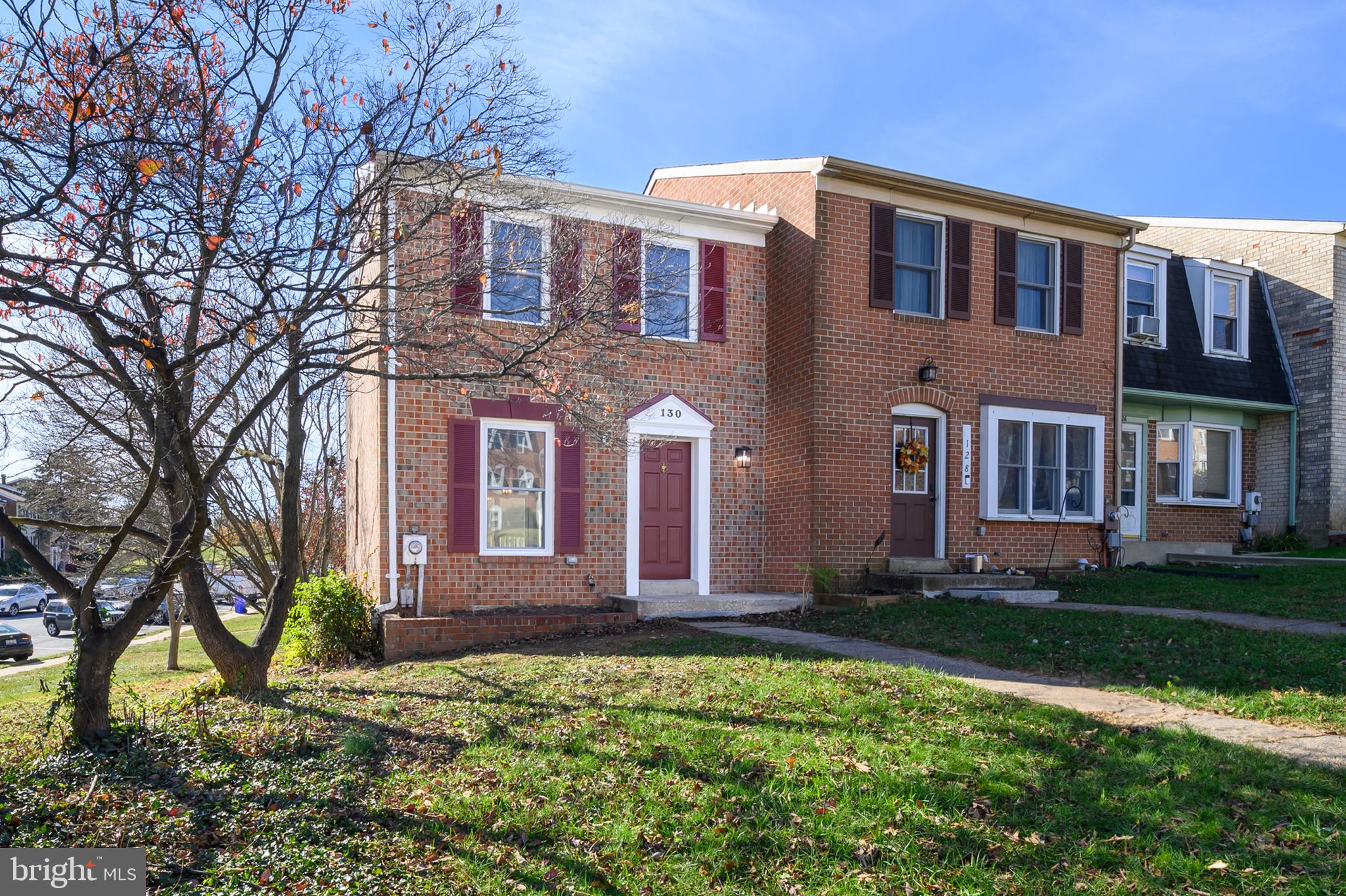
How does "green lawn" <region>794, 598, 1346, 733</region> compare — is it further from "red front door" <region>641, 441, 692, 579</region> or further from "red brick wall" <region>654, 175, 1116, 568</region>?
"red front door" <region>641, 441, 692, 579</region>

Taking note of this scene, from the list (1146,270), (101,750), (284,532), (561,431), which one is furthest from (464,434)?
(1146,270)

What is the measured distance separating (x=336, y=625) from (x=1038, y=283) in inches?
443

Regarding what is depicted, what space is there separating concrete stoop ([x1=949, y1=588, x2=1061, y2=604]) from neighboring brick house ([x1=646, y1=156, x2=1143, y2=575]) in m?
1.07

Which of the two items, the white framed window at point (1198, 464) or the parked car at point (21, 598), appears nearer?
the white framed window at point (1198, 464)

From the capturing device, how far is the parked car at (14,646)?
23.5 m

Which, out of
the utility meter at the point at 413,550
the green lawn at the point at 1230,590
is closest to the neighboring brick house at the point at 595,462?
the utility meter at the point at 413,550

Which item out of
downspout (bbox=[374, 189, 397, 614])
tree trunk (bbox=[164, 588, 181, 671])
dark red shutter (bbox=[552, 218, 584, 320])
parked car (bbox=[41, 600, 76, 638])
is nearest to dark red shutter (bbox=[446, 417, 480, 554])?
downspout (bbox=[374, 189, 397, 614])

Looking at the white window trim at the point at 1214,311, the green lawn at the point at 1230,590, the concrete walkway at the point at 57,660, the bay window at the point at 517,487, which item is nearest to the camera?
the green lawn at the point at 1230,590

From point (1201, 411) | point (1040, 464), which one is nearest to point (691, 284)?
point (1040, 464)

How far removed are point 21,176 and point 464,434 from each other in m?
6.53

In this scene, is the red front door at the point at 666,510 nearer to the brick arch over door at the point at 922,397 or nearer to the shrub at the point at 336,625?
the brick arch over door at the point at 922,397

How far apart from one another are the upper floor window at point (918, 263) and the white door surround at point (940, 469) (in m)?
1.43

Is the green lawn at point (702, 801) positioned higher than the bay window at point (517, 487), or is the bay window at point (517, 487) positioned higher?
the bay window at point (517, 487)

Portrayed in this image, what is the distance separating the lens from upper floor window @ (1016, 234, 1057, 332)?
47.5 ft
